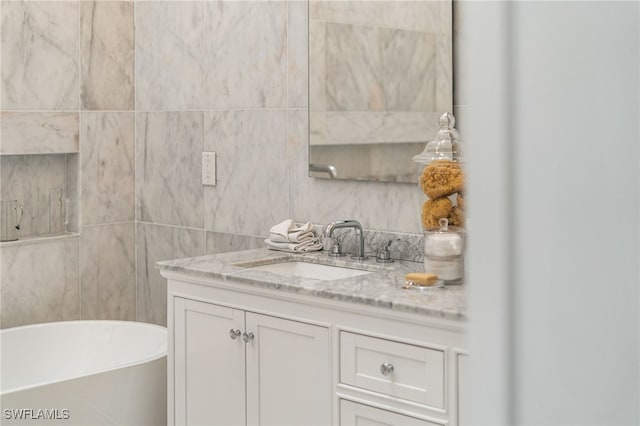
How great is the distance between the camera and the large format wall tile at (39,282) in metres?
3.23

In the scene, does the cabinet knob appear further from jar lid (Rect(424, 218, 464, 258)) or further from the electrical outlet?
the electrical outlet

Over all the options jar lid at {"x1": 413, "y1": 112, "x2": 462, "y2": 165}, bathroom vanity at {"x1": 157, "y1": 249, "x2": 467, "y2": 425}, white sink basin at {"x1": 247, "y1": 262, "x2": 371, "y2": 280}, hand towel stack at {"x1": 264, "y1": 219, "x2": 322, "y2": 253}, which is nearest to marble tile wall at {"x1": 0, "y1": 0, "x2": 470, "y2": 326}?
hand towel stack at {"x1": 264, "y1": 219, "x2": 322, "y2": 253}

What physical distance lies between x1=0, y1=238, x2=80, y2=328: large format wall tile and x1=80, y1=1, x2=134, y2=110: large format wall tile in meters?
0.64

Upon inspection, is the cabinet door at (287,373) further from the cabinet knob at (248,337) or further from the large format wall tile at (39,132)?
the large format wall tile at (39,132)

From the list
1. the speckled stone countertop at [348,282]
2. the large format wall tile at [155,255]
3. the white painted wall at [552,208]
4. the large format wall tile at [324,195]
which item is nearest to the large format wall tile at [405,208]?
the large format wall tile at [324,195]

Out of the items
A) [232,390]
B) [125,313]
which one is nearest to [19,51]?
[125,313]

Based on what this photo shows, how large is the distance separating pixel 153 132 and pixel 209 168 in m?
0.43

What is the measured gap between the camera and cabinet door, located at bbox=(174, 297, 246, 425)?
7.76ft

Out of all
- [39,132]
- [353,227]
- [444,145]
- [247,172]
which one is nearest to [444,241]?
[444,145]

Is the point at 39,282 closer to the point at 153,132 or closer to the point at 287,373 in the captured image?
the point at 153,132

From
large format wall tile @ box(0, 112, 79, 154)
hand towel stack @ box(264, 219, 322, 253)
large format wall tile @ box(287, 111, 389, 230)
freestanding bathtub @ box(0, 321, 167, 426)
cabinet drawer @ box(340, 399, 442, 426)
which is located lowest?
freestanding bathtub @ box(0, 321, 167, 426)

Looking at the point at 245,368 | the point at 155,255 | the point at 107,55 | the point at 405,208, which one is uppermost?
the point at 107,55

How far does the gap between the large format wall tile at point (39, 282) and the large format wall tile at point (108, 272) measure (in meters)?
0.05

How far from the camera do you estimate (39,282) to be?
3.33 m
